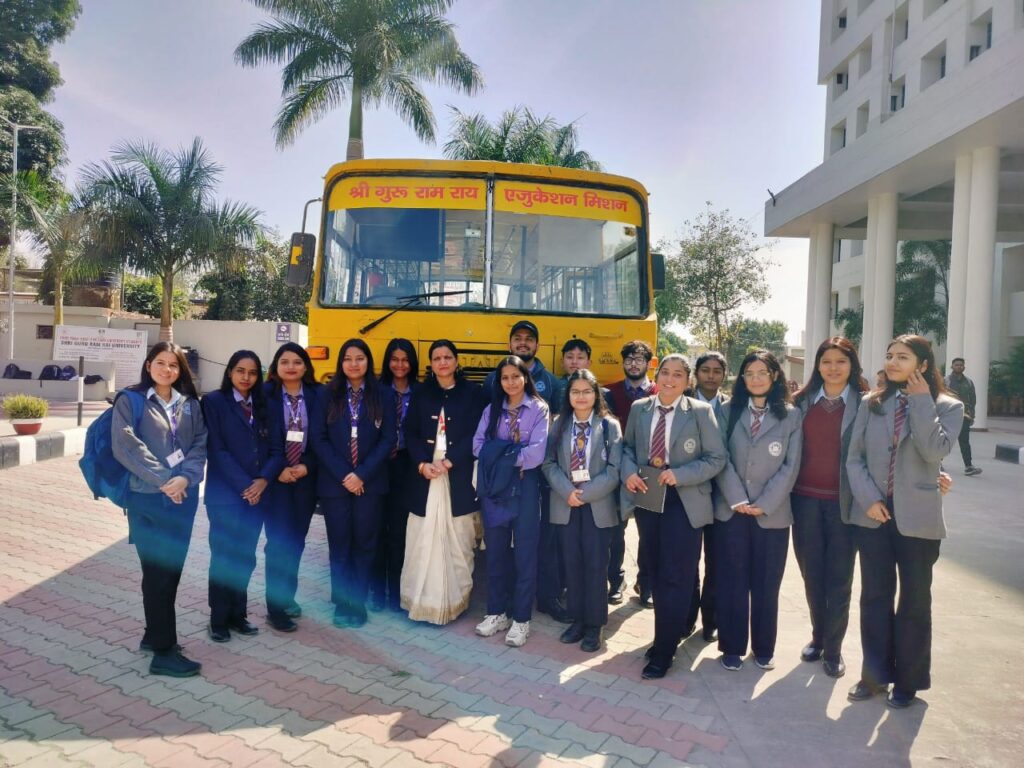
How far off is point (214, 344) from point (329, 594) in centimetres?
2132

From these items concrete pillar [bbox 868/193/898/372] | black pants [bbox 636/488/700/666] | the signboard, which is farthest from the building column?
the signboard

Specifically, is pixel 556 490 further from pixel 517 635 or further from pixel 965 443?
pixel 965 443

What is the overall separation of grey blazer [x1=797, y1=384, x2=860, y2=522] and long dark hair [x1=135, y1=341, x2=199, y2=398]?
11.1 feet

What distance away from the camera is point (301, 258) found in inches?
233

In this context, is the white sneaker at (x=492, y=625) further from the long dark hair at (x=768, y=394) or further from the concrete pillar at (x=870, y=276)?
the concrete pillar at (x=870, y=276)

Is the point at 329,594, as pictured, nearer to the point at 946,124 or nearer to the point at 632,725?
the point at 632,725

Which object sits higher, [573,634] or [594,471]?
[594,471]

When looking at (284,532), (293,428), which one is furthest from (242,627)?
(293,428)

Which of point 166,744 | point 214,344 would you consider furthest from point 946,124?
point 214,344

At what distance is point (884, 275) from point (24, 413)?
21003mm

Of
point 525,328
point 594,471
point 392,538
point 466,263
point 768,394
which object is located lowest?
point 392,538

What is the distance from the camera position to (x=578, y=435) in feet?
13.9

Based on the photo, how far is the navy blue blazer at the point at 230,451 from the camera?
13.3 feet

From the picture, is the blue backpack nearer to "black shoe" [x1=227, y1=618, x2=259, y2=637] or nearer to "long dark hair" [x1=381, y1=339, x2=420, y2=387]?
"black shoe" [x1=227, y1=618, x2=259, y2=637]
